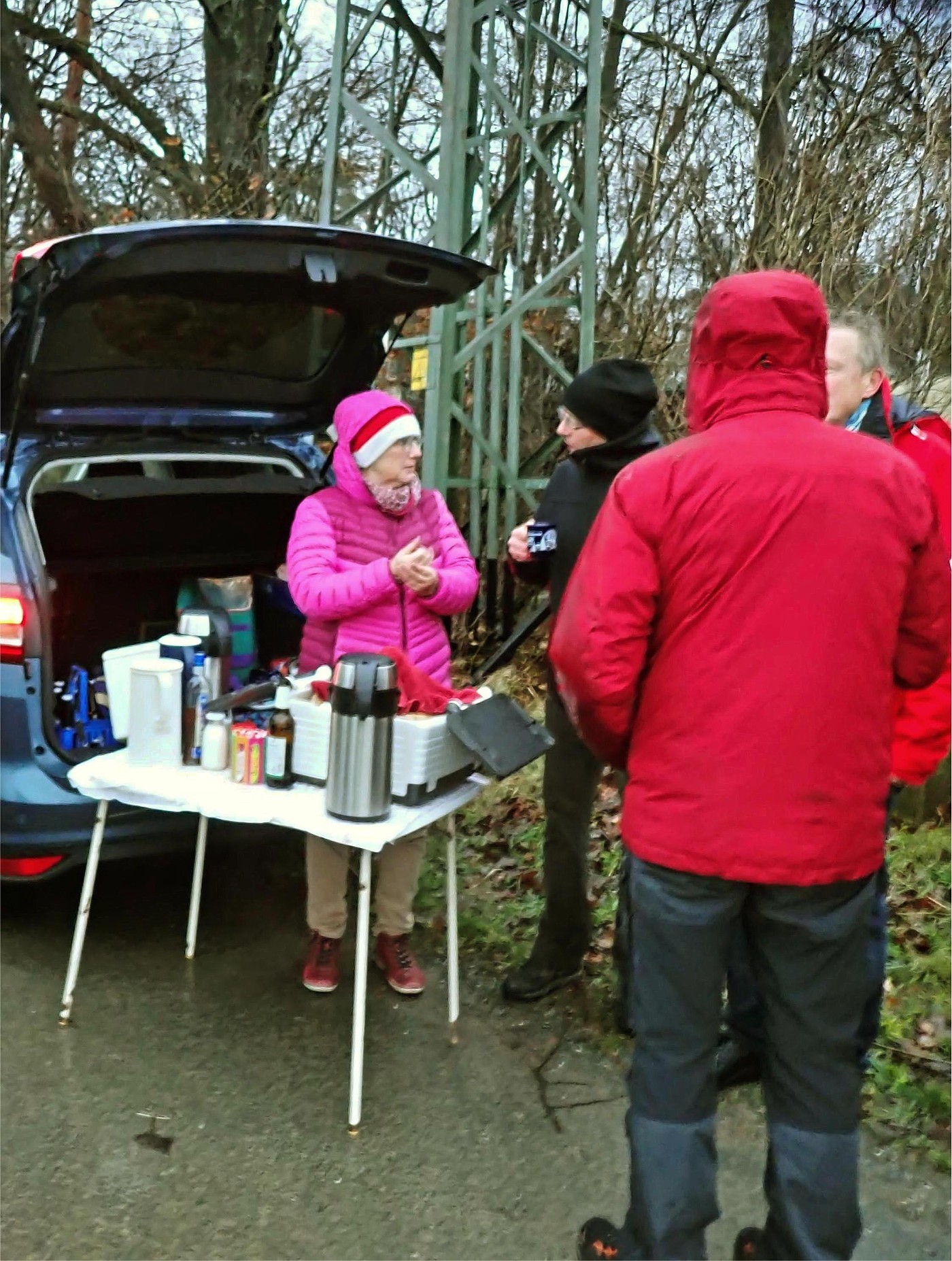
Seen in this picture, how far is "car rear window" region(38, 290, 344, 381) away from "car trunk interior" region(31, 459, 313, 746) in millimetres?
389

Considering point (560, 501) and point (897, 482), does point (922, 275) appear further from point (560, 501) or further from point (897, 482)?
point (897, 482)

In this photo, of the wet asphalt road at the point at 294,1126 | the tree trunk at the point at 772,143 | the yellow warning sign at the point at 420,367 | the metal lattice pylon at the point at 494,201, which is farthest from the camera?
the tree trunk at the point at 772,143

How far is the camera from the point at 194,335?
3.83 metres

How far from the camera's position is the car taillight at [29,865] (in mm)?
3256

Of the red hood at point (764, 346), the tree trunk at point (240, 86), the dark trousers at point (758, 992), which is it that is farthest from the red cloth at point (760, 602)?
the tree trunk at point (240, 86)

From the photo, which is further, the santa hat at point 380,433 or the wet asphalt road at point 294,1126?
the santa hat at point 380,433

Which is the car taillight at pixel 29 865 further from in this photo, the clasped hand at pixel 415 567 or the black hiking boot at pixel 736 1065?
the black hiking boot at pixel 736 1065

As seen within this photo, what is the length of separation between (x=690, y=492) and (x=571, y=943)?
188 cm

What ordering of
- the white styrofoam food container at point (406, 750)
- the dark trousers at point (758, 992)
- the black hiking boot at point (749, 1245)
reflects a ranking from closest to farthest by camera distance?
the black hiking boot at point (749, 1245) < the dark trousers at point (758, 992) < the white styrofoam food container at point (406, 750)

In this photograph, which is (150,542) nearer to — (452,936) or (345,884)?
(345,884)

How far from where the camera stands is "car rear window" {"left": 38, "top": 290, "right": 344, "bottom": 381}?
3.48m

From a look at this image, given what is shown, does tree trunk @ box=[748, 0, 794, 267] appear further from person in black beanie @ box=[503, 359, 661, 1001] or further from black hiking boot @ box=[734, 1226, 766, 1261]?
black hiking boot @ box=[734, 1226, 766, 1261]

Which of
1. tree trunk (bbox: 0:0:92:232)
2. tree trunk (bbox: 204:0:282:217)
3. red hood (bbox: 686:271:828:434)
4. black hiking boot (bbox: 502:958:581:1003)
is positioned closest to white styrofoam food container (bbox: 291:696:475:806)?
black hiking boot (bbox: 502:958:581:1003)

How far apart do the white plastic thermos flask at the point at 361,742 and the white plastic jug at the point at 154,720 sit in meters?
0.59
